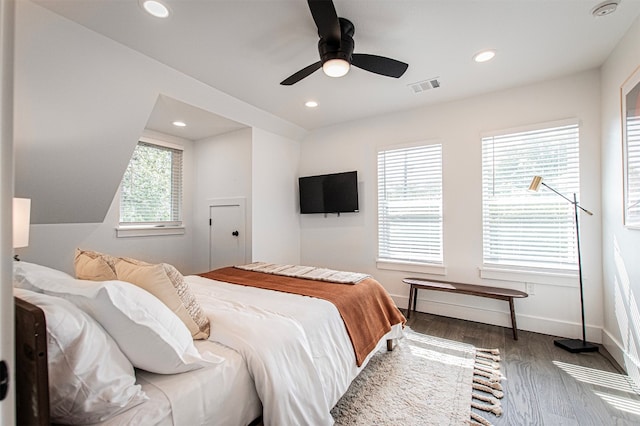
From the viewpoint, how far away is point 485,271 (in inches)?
131

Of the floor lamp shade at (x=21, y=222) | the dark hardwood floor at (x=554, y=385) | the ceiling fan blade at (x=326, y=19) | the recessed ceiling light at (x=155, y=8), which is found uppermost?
the recessed ceiling light at (x=155, y=8)

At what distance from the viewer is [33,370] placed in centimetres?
67

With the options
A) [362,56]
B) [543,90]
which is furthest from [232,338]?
[543,90]

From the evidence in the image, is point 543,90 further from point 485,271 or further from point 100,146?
point 100,146

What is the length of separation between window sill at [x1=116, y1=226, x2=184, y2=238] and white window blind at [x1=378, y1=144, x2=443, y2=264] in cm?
308

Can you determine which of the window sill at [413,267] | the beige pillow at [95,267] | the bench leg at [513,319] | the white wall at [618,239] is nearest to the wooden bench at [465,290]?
the bench leg at [513,319]

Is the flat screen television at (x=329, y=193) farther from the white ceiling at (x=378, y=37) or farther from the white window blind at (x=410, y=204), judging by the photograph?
the white ceiling at (x=378, y=37)

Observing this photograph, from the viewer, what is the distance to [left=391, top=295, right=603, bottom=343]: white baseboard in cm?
288

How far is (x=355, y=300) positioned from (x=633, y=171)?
7.70 feet

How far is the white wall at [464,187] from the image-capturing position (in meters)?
2.85

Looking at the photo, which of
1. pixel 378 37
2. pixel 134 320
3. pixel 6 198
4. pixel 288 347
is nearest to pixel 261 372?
pixel 288 347

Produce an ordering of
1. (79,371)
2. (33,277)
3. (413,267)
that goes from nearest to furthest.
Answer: (79,371)
(33,277)
(413,267)

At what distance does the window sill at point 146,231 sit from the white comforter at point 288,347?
7.50 feet

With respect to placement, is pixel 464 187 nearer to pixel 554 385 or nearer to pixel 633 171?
pixel 633 171
